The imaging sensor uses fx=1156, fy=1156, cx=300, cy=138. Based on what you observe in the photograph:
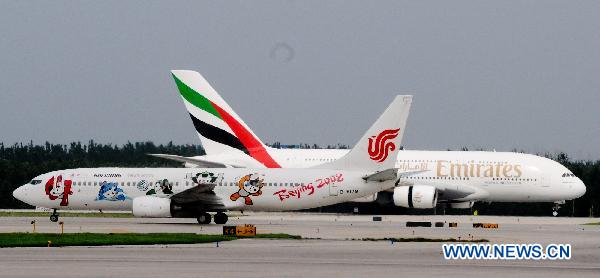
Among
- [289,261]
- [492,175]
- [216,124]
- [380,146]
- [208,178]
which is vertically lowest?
[289,261]

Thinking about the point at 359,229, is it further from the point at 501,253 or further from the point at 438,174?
the point at 438,174

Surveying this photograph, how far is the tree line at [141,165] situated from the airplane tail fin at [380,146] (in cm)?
2143

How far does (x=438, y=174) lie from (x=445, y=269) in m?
51.2

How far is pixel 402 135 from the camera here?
65812 mm

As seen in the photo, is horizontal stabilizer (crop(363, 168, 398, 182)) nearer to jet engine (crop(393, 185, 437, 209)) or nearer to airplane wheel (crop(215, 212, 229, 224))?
airplane wheel (crop(215, 212, 229, 224))

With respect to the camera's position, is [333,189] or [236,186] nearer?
[333,189]

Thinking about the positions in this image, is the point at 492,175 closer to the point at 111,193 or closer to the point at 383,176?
the point at 383,176

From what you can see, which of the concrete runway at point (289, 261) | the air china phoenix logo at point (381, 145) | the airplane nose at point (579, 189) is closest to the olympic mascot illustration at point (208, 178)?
the air china phoenix logo at point (381, 145)

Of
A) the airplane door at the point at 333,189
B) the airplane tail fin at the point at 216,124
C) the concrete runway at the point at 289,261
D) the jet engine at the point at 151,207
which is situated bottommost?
the concrete runway at the point at 289,261

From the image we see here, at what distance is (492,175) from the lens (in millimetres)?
83750

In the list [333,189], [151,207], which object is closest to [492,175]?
[333,189]

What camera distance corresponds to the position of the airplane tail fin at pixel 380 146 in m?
64.9

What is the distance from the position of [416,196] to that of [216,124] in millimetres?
16367

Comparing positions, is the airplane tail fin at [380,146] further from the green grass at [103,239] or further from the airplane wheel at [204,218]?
the green grass at [103,239]
